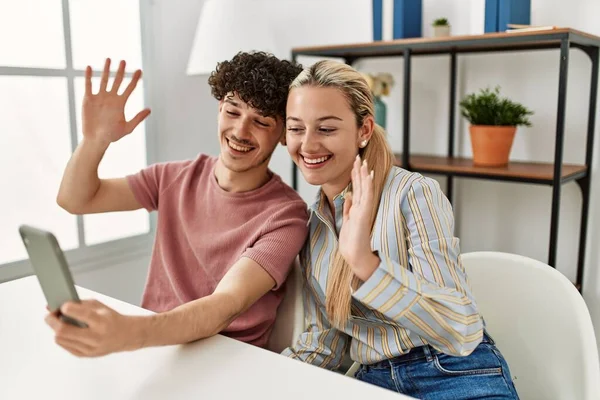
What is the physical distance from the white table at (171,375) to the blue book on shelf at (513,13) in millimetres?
1476

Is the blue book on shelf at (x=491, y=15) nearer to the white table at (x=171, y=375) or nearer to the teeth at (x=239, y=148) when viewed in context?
the teeth at (x=239, y=148)

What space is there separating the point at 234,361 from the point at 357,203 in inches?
13.7

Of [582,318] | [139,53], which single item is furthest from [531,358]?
[139,53]

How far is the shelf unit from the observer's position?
186 centimetres

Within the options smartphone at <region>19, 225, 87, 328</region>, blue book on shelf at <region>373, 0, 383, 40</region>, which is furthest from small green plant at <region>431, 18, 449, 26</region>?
smartphone at <region>19, 225, 87, 328</region>

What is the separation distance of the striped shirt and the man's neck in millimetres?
175

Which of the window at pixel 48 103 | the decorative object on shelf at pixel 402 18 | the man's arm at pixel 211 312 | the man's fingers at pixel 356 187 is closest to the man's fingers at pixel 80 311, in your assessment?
the man's arm at pixel 211 312

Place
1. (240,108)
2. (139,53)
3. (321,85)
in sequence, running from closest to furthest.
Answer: (321,85) < (240,108) < (139,53)

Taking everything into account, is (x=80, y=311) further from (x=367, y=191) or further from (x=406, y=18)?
(x=406, y=18)

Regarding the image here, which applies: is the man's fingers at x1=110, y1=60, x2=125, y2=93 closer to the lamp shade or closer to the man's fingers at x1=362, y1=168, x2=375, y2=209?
the man's fingers at x1=362, y1=168, x2=375, y2=209

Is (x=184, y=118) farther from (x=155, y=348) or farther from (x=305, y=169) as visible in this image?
(x=155, y=348)

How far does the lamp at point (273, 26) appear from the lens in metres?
2.32

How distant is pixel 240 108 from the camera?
142 cm

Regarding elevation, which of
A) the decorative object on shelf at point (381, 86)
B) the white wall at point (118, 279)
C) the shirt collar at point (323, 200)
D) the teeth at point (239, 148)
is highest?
the decorative object on shelf at point (381, 86)
